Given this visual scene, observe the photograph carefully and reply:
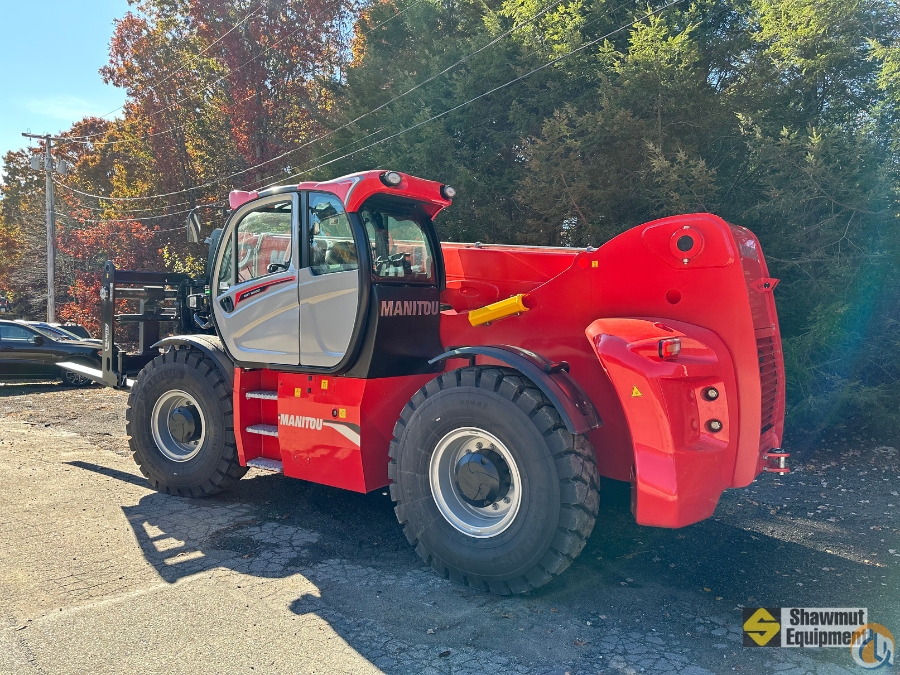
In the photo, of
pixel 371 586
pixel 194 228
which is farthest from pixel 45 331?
pixel 371 586

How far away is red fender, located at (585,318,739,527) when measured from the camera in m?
3.43

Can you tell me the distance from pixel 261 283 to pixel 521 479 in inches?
111

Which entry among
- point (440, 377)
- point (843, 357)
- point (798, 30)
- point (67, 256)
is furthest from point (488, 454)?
point (67, 256)

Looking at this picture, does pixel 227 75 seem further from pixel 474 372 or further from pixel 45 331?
pixel 474 372

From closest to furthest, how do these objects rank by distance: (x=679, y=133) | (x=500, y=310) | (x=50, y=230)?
(x=500, y=310) → (x=679, y=133) → (x=50, y=230)

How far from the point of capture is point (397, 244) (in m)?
5.05

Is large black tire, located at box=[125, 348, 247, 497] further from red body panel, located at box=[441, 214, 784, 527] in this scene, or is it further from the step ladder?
red body panel, located at box=[441, 214, 784, 527]

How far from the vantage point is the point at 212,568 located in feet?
14.1

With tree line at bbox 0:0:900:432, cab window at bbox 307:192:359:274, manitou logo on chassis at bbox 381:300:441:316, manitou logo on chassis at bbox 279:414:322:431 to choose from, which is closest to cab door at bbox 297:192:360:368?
cab window at bbox 307:192:359:274

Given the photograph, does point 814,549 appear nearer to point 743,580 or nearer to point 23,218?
point 743,580

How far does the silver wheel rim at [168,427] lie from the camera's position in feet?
19.9

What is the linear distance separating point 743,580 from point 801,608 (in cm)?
42

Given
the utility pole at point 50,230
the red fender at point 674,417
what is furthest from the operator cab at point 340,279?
the utility pole at point 50,230

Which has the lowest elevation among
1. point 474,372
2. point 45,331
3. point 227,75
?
point 45,331
